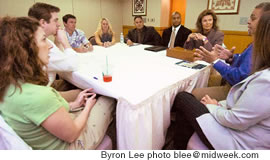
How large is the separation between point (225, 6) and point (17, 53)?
3.87 metres

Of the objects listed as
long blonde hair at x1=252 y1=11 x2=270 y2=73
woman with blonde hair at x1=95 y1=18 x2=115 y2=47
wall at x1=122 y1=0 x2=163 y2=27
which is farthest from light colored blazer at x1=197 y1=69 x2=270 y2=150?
wall at x1=122 y1=0 x2=163 y2=27

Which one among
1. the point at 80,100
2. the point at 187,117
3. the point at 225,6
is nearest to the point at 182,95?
the point at 187,117

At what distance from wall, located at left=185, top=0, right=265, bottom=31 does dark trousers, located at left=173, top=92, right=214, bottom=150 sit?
305 centimetres

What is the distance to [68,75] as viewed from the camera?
1.43 meters

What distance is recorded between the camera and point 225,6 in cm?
341

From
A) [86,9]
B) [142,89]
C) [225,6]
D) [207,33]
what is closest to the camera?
[142,89]

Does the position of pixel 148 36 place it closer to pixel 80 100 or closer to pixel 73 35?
pixel 73 35

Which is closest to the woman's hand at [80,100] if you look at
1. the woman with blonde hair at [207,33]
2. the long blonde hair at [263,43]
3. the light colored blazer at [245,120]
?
the light colored blazer at [245,120]

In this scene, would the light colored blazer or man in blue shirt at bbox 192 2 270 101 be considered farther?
man in blue shirt at bbox 192 2 270 101

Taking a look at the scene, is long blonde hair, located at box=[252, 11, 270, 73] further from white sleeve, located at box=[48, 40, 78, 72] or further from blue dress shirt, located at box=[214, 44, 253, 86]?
white sleeve, located at box=[48, 40, 78, 72]

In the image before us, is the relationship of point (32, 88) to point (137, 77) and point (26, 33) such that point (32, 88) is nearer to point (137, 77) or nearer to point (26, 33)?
point (26, 33)

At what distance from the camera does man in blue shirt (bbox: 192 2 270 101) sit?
3.94ft

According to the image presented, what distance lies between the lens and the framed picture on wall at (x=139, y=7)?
476 centimetres

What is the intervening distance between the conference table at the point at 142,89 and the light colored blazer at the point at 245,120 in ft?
0.88
